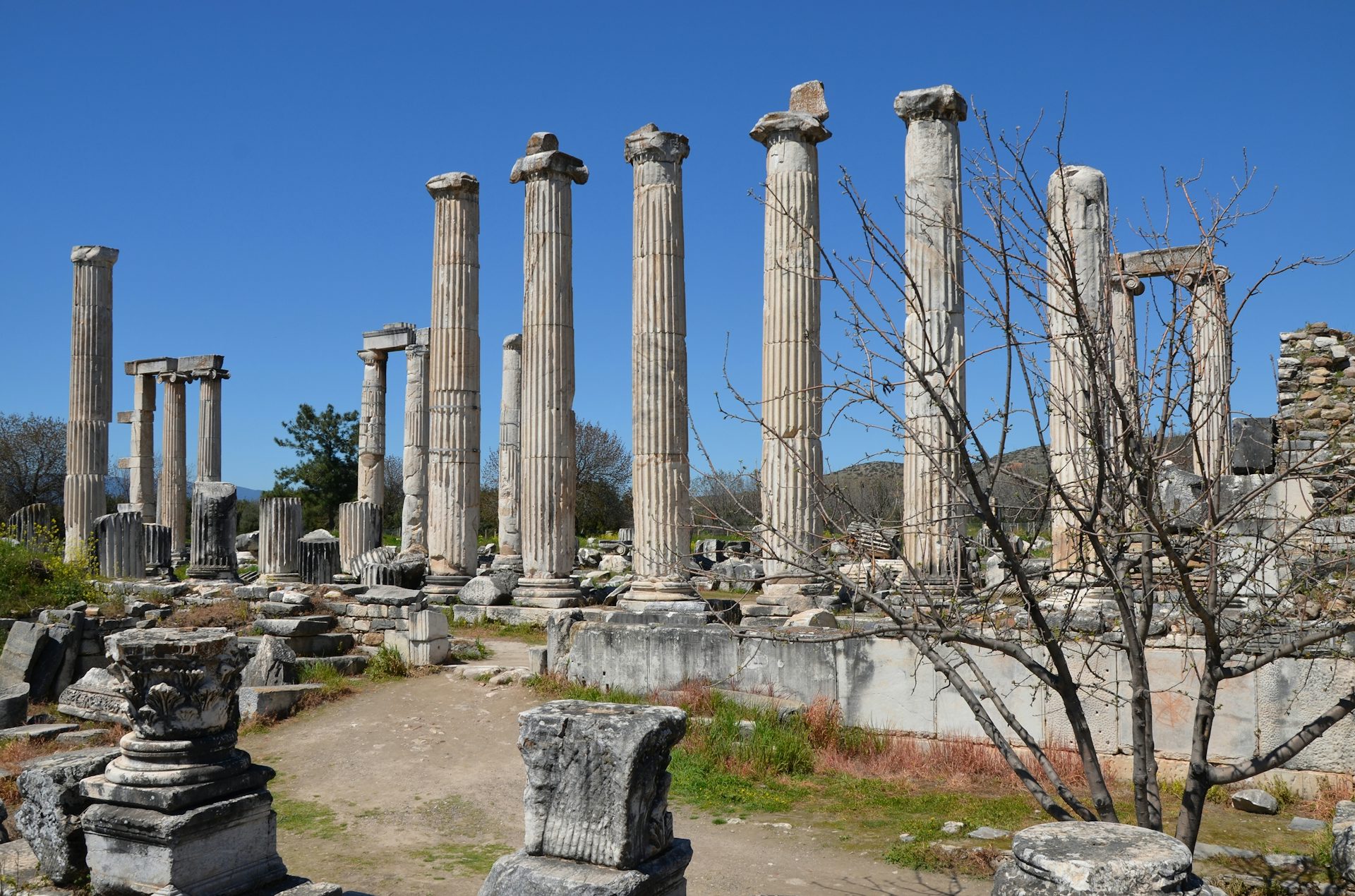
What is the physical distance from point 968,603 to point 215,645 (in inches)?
181

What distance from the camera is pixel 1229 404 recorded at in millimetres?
4680

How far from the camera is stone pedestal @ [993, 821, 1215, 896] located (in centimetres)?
370

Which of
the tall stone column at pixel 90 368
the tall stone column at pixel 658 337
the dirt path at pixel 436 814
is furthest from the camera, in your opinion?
the tall stone column at pixel 90 368

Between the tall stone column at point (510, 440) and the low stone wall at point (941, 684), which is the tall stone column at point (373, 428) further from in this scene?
the low stone wall at point (941, 684)

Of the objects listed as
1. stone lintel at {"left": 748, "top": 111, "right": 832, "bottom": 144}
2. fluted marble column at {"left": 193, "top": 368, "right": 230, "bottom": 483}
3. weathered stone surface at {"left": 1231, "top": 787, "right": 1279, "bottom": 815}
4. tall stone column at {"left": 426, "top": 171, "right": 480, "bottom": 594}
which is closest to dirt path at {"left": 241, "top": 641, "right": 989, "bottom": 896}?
weathered stone surface at {"left": 1231, "top": 787, "right": 1279, "bottom": 815}

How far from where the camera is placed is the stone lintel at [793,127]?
15.1 m

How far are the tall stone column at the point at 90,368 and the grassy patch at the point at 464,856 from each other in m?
24.5

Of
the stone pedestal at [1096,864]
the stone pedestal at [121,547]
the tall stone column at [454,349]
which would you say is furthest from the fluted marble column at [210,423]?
the stone pedestal at [1096,864]

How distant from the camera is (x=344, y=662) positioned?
14.1m

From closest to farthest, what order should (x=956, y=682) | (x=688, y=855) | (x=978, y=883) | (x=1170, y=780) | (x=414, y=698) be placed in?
(x=956, y=682) < (x=688, y=855) < (x=978, y=883) < (x=1170, y=780) < (x=414, y=698)

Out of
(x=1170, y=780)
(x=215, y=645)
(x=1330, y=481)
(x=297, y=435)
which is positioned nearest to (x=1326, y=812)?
(x=1170, y=780)

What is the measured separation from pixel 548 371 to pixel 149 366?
20.6 metres

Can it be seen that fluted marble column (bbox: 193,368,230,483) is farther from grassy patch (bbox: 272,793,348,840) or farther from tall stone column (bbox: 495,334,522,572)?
grassy patch (bbox: 272,793,348,840)

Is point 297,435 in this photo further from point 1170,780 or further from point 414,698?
point 1170,780
